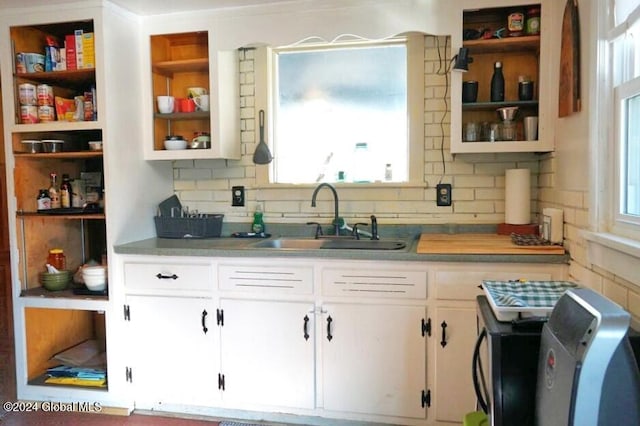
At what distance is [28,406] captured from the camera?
2.79 metres

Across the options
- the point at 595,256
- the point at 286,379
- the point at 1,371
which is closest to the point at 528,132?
the point at 595,256

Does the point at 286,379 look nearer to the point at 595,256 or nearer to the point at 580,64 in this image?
the point at 595,256

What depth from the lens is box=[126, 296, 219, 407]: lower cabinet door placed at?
8.48ft

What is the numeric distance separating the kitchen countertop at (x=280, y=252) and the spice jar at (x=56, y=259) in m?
0.51

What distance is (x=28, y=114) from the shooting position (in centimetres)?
275

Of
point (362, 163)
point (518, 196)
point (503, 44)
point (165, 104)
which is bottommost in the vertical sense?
point (518, 196)

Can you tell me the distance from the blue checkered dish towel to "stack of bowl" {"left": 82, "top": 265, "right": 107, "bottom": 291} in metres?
2.03

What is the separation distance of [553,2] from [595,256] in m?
1.32

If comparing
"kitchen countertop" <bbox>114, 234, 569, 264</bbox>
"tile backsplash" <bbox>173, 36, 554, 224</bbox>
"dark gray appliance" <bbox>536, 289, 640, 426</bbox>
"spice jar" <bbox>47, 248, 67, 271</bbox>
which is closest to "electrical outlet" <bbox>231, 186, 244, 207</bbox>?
"tile backsplash" <bbox>173, 36, 554, 224</bbox>

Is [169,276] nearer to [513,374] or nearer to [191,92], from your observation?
[191,92]

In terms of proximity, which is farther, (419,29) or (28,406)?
(28,406)

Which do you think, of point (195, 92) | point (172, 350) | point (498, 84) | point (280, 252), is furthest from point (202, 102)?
point (498, 84)

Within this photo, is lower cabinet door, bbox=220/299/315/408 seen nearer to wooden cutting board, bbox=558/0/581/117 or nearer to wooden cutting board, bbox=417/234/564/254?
wooden cutting board, bbox=417/234/564/254

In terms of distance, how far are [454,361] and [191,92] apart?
2.08 meters
